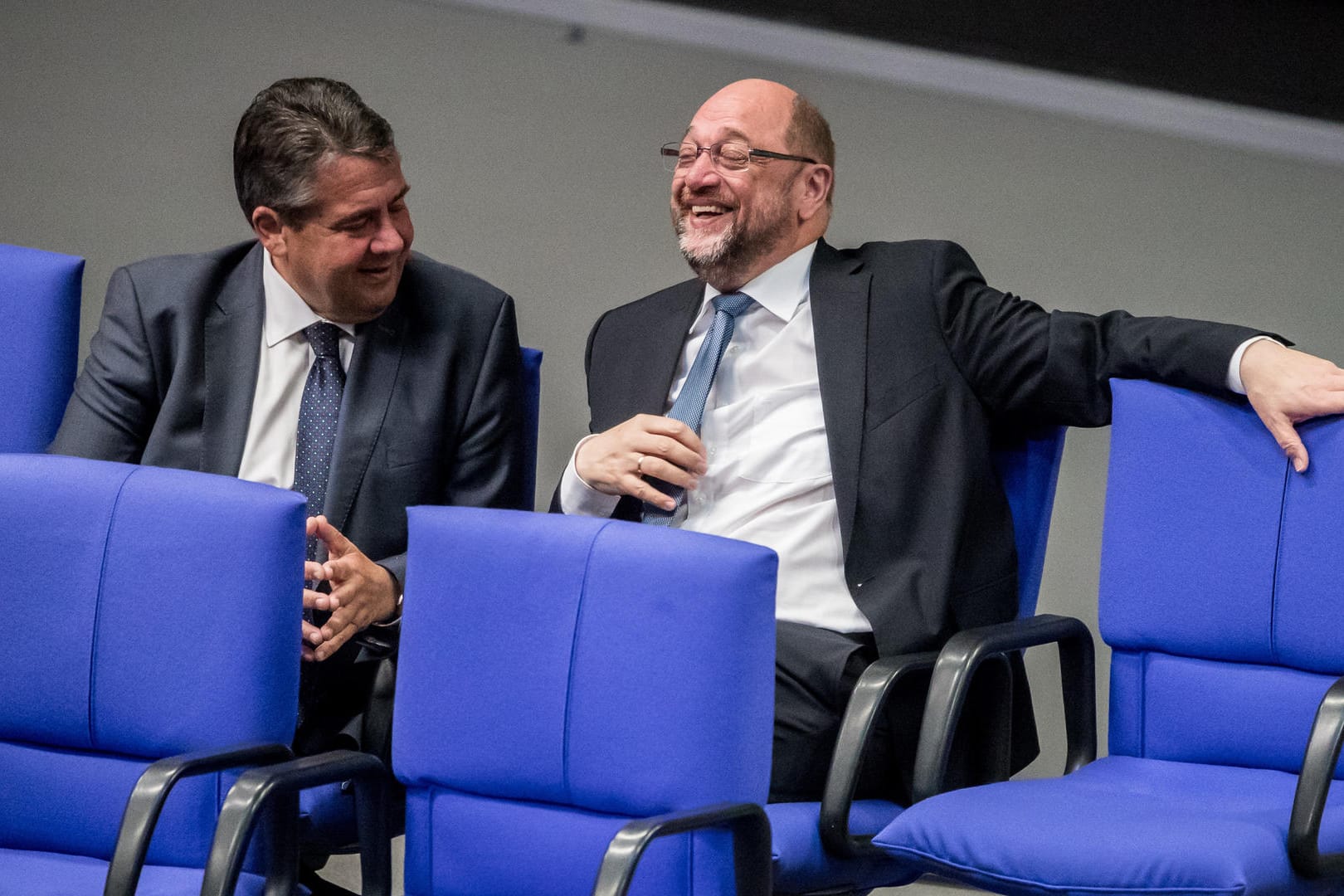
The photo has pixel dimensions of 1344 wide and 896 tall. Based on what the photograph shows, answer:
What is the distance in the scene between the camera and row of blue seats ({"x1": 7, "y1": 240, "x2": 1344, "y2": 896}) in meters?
1.54

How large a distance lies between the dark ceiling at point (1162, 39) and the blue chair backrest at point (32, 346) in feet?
5.53

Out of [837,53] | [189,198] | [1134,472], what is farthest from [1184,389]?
[189,198]

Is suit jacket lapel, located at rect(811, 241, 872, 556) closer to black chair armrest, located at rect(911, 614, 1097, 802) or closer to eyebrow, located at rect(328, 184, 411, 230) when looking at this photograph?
black chair armrest, located at rect(911, 614, 1097, 802)

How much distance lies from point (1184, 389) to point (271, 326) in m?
1.30

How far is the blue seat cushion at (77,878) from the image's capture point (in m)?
1.60

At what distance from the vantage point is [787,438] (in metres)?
2.29

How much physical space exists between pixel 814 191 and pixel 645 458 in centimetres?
62

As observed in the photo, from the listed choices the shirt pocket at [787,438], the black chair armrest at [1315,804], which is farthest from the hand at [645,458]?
the black chair armrest at [1315,804]

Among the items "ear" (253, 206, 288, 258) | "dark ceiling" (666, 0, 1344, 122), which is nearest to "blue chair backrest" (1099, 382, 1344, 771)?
Result: "ear" (253, 206, 288, 258)

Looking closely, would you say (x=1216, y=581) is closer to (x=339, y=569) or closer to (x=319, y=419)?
(x=339, y=569)

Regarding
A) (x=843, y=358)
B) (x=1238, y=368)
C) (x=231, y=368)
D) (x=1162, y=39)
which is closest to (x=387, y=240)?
(x=231, y=368)

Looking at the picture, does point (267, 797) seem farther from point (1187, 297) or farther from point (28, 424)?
point (1187, 297)

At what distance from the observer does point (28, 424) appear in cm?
245

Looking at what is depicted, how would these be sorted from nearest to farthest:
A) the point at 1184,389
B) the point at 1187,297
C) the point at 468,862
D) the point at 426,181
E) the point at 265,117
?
the point at 468,862 < the point at 1184,389 < the point at 265,117 < the point at 1187,297 < the point at 426,181
